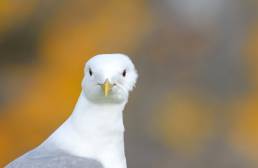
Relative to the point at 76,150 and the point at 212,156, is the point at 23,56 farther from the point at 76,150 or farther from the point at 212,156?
the point at 76,150

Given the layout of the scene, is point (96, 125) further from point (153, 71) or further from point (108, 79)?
point (153, 71)

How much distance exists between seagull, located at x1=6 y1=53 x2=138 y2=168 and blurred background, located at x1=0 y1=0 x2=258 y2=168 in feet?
8.65

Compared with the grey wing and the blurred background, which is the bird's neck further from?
the blurred background

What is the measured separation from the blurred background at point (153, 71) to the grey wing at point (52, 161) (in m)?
2.71

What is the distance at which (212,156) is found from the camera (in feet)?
18.4

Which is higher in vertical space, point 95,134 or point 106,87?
Result: point 106,87

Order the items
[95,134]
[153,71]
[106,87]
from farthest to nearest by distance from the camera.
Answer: [153,71]
[95,134]
[106,87]

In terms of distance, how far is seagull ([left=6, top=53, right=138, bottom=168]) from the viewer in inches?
106

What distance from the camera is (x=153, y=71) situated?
625cm

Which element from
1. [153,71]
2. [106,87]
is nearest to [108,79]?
[106,87]

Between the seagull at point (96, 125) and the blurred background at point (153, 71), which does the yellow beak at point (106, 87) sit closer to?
the seagull at point (96, 125)

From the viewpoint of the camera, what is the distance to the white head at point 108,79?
8.78ft

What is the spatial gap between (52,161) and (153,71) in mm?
3623

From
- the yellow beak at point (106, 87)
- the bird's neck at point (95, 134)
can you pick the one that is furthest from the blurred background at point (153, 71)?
the yellow beak at point (106, 87)
